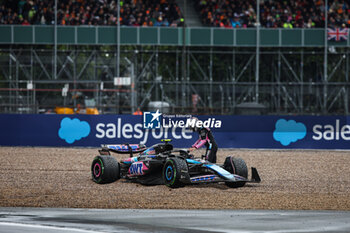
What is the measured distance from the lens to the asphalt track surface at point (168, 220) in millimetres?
9297

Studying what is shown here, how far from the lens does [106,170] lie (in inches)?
615

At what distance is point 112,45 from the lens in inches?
1721

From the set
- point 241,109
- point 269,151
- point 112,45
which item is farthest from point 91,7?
point 269,151

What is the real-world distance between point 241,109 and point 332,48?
10.1 m

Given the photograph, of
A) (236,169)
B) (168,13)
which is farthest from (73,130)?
(168,13)

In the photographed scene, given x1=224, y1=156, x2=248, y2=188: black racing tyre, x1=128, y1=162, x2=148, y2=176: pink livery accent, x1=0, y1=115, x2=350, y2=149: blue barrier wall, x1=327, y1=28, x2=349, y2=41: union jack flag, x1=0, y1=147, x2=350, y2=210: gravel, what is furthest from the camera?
x1=327, y1=28, x2=349, y2=41: union jack flag

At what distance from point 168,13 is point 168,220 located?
34.8m

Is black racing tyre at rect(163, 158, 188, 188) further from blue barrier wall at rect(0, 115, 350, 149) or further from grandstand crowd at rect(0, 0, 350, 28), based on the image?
grandstand crowd at rect(0, 0, 350, 28)

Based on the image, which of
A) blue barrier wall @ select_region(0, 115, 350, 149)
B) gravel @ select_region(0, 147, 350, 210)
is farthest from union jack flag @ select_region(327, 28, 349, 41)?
gravel @ select_region(0, 147, 350, 210)

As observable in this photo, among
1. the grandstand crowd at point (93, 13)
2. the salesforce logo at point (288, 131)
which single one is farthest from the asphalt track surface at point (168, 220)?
the grandstand crowd at point (93, 13)

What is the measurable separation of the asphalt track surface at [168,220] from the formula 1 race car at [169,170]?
3138 millimetres

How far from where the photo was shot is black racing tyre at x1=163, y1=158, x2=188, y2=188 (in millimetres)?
14352

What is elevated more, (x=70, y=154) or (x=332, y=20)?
(x=332, y=20)

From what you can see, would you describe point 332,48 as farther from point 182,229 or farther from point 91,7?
point 182,229
